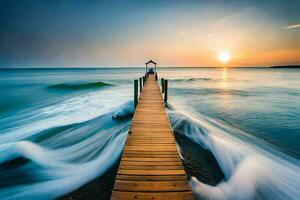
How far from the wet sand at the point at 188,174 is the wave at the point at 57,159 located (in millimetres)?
364

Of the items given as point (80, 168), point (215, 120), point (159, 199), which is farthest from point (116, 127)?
point (159, 199)

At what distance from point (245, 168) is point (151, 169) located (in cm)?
431

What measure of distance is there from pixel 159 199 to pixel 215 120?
10.8 meters

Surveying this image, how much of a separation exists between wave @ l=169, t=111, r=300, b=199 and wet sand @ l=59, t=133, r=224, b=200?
248 millimetres

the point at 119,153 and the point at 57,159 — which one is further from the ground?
the point at 119,153

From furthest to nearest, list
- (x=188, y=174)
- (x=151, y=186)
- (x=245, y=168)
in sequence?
(x=245, y=168) → (x=188, y=174) → (x=151, y=186)

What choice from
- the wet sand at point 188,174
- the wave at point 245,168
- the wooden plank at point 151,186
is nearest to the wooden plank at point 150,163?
the wooden plank at point 151,186

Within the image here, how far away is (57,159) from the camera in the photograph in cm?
736

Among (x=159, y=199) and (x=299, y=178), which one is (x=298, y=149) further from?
(x=159, y=199)

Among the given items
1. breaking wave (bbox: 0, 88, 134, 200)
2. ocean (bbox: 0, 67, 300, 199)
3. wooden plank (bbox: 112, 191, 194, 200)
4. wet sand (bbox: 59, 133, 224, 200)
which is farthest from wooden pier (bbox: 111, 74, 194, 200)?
breaking wave (bbox: 0, 88, 134, 200)

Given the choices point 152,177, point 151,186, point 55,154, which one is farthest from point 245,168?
point 55,154

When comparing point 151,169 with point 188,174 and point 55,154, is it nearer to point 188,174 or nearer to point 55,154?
point 188,174

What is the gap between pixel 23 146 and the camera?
330 inches

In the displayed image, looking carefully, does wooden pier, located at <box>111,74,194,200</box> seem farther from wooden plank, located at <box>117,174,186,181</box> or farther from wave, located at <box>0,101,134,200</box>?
wave, located at <box>0,101,134,200</box>
